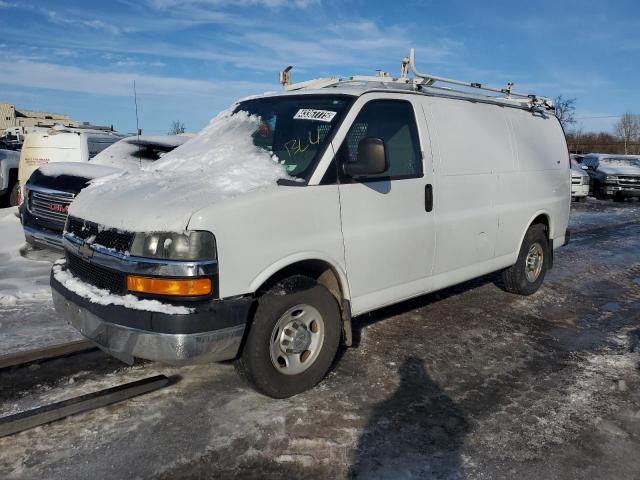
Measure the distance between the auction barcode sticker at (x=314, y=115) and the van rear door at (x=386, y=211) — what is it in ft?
0.47

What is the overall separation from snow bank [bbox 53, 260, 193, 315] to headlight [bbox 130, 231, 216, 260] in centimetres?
27

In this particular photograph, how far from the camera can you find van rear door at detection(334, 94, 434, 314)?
388 cm

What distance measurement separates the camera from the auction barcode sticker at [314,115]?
396cm

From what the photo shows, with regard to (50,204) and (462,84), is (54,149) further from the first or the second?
(462,84)

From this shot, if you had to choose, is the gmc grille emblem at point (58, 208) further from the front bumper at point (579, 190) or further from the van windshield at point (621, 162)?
the van windshield at point (621, 162)

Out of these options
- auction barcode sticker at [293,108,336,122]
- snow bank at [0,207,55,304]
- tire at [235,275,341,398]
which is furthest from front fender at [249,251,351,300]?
snow bank at [0,207,55,304]

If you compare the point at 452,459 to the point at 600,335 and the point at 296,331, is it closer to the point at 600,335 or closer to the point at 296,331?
the point at 296,331

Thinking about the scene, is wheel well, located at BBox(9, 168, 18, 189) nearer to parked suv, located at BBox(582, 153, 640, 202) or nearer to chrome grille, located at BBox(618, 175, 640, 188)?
parked suv, located at BBox(582, 153, 640, 202)

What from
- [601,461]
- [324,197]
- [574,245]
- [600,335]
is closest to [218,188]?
[324,197]

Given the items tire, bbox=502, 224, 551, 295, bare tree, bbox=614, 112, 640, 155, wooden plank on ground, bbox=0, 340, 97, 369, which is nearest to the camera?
wooden plank on ground, bbox=0, 340, 97, 369

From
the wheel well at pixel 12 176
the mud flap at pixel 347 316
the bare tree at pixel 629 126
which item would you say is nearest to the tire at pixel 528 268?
the mud flap at pixel 347 316

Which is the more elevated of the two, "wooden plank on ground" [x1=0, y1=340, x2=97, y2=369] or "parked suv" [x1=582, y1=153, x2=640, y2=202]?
"parked suv" [x1=582, y1=153, x2=640, y2=202]

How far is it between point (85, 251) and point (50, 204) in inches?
155

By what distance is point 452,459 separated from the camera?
3.06m
